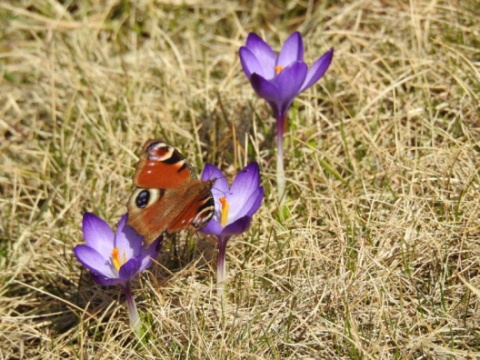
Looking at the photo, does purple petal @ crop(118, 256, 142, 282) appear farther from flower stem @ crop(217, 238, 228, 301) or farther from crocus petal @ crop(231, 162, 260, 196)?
crocus petal @ crop(231, 162, 260, 196)

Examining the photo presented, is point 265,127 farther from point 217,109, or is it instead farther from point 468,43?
point 468,43

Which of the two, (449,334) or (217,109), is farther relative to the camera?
(217,109)

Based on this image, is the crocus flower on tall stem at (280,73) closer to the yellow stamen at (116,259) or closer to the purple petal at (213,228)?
the purple petal at (213,228)

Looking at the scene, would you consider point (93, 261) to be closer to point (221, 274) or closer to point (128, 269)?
point (128, 269)

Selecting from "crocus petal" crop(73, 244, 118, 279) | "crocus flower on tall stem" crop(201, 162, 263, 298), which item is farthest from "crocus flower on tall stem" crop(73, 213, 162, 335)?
"crocus flower on tall stem" crop(201, 162, 263, 298)

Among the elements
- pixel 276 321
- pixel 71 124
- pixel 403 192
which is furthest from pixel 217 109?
pixel 276 321

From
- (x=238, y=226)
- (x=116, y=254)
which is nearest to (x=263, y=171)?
(x=238, y=226)

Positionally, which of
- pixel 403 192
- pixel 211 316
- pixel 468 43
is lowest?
pixel 211 316
